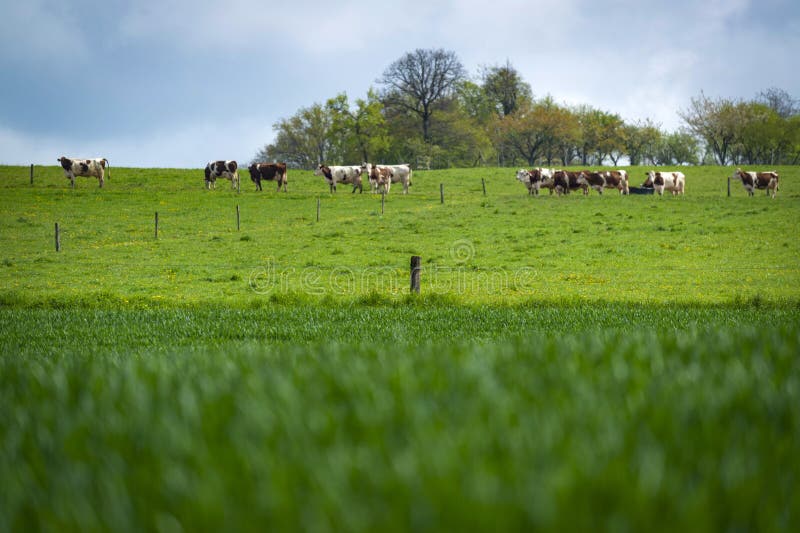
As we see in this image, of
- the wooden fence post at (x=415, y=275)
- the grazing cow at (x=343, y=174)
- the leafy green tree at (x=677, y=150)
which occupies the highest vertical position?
the leafy green tree at (x=677, y=150)

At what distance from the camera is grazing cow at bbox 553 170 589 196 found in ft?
194

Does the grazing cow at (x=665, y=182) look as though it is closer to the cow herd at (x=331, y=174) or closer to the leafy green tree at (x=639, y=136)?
the cow herd at (x=331, y=174)

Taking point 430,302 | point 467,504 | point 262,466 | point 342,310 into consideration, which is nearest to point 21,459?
point 262,466

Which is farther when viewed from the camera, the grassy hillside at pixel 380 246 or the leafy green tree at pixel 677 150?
the leafy green tree at pixel 677 150

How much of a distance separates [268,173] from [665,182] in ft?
127

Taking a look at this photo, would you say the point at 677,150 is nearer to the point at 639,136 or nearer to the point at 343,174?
the point at 639,136

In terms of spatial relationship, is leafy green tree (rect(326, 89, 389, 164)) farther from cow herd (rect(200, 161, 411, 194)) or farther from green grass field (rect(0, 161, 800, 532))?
green grass field (rect(0, 161, 800, 532))

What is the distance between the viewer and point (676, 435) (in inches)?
67.7

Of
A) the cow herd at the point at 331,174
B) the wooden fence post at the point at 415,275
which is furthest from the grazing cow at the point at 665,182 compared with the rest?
the wooden fence post at the point at 415,275

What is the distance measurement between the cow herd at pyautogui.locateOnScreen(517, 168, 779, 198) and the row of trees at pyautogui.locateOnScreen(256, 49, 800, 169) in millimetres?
38504

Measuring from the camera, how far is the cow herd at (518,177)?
194 feet

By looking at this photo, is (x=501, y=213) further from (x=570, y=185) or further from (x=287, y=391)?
(x=287, y=391)

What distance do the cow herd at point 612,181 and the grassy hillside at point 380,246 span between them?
6.94 feet

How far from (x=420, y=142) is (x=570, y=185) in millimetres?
42035
